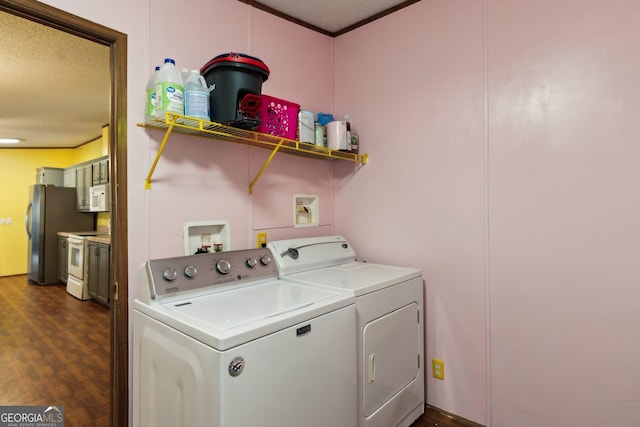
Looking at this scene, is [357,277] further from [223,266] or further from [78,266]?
[78,266]

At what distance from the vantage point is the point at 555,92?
1.69 meters

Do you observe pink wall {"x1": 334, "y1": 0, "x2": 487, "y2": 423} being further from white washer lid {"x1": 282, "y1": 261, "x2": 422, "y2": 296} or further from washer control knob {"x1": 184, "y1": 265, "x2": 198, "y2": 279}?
washer control knob {"x1": 184, "y1": 265, "x2": 198, "y2": 279}

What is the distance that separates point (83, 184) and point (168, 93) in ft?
17.4

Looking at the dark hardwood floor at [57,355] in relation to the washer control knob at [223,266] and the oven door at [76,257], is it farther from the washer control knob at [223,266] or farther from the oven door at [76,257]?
the washer control knob at [223,266]

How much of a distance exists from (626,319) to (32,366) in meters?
4.11

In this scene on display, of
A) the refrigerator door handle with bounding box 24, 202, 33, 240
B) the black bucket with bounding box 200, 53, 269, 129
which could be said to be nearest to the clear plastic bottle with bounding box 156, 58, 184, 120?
the black bucket with bounding box 200, 53, 269, 129

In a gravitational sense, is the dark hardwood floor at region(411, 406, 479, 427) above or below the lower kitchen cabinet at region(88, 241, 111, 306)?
below

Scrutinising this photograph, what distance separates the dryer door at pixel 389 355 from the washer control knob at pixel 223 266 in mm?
715

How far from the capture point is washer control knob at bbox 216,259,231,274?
5.27 feet

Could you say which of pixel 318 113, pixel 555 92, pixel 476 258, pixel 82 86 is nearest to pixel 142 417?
pixel 476 258

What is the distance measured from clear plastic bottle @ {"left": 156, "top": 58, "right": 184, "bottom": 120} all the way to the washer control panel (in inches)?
25.2

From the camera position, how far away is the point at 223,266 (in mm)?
1628

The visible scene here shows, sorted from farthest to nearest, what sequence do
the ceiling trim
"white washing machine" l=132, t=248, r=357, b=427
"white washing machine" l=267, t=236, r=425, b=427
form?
the ceiling trim
"white washing machine" l=267, t=236, r=425, b=427
"white washing machine" l=132, t=248, r=357, b=427

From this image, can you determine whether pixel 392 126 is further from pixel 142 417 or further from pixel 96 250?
pixel 96 250
